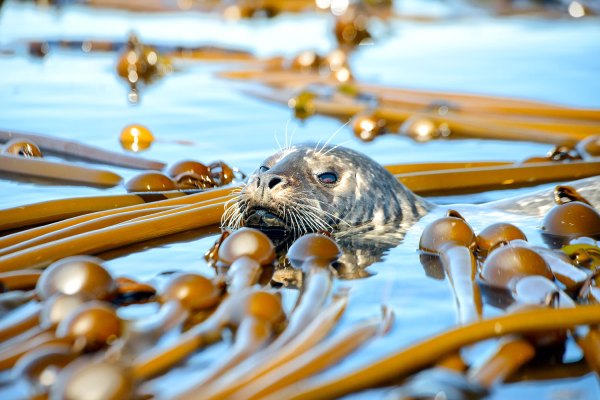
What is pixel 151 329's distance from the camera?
3766mm

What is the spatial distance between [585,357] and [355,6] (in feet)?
50.4

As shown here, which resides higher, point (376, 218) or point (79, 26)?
point (79, 26)

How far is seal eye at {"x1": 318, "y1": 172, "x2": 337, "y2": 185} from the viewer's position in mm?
5852

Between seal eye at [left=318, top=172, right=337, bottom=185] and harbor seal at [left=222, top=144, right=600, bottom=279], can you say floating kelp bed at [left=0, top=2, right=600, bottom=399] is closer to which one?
harbor seal at [left=222, top=144, right=600, bottom=279]

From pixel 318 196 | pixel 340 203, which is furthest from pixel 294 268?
pixel 340 203

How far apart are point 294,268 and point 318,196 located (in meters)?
0.80

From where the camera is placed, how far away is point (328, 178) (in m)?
5.88

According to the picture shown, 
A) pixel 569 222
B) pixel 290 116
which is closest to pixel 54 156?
pixel 290 116

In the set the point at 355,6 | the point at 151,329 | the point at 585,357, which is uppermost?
the point at 355,6

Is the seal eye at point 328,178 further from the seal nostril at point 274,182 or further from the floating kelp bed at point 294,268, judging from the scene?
the floating kelp bed at point 294,268

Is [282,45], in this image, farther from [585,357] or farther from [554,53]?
[585,357]

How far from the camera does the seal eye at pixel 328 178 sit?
585 cm

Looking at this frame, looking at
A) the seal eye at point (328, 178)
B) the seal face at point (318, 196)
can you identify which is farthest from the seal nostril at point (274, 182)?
the seal eye at point (328, 178)

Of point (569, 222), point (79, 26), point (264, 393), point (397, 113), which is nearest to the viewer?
point (264, 393)
